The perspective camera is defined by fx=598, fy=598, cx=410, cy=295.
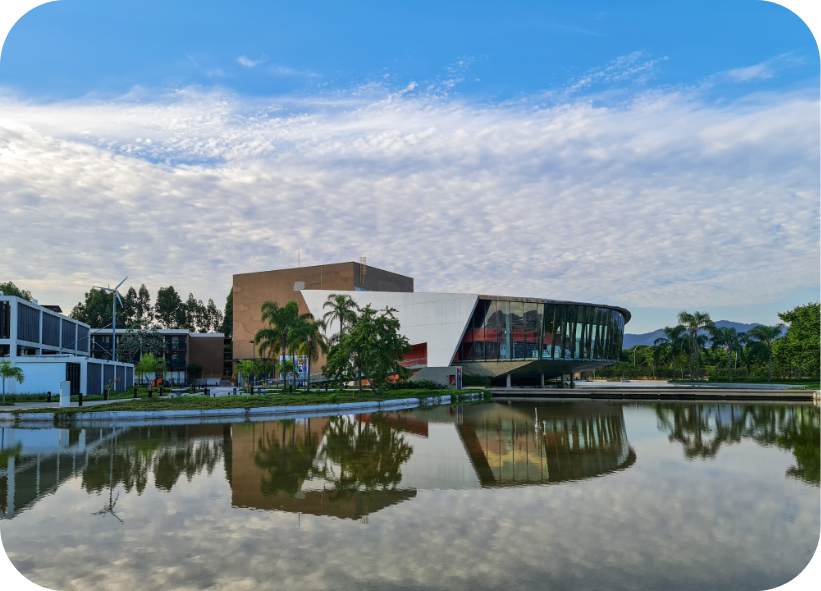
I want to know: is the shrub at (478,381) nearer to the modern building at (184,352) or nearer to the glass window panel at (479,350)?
the glass window panel at (479,350)

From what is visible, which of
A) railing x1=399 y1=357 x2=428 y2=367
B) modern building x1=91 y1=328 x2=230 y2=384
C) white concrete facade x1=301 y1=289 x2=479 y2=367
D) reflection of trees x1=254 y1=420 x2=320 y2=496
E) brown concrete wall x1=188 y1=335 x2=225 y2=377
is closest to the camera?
reflection of trees x1=254 y1=420 x2=320 y2=496

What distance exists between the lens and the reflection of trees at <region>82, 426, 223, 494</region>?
508 inches

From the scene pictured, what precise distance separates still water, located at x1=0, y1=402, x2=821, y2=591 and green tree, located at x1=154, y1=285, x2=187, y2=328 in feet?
343

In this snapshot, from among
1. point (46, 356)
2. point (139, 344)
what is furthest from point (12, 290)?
point (46, 356)

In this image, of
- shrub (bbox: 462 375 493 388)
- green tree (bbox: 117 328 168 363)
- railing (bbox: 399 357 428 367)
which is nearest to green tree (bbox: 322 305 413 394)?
railing (bbox: 399 357 428 367)

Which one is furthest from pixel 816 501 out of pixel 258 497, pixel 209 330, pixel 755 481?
pixel 209 330

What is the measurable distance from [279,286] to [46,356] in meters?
39.8

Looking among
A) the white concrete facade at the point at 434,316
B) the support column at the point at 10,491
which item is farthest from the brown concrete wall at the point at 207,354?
the support column at the point at 10,491

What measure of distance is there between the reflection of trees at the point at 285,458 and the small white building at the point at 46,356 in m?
26.0

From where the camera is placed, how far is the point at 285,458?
15.8 meters

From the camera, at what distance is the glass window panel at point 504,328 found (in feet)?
192

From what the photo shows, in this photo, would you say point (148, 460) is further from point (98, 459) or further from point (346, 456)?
point (346, 456)

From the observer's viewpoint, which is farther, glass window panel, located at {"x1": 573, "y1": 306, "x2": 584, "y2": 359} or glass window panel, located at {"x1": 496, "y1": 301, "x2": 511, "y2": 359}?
glass window panel, located at {"x1": 573, "y1": 306, "x2": 584, "y2": 359}

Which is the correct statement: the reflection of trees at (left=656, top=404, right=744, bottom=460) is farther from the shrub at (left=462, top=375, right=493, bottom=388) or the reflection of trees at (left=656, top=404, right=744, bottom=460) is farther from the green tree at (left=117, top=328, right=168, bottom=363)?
the green tree at (left=117, top=328, right=168, bottom=363)
